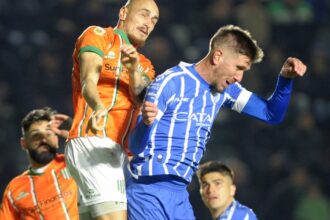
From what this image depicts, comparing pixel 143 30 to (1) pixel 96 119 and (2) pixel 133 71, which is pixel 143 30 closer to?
(2) pixel 133 71

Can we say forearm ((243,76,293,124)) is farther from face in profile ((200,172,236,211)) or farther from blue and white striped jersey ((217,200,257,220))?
face in profile ((200,172,236,211))

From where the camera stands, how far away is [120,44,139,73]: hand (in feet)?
16.2

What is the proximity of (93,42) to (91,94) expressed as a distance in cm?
45

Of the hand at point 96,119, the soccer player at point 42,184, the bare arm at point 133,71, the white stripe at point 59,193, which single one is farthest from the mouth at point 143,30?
the white stripe at point 59,193

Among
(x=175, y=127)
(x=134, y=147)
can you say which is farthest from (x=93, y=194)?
(x=175, y=127)

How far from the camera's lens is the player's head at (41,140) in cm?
638

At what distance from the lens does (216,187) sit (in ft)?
20.4

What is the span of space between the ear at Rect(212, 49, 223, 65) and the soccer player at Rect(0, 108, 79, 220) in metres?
1.52

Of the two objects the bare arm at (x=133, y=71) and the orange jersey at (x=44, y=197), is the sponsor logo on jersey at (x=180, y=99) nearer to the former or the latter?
the bare arm at (x=133, y=71)

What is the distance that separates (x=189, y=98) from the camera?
496cm

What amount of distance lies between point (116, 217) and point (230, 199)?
143cm

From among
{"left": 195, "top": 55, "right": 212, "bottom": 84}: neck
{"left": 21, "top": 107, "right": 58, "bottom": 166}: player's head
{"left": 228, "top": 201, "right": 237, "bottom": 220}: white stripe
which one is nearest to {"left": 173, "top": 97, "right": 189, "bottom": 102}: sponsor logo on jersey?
{"left": 195, "top": 55, "right": 212, "bottom": 84}: neck

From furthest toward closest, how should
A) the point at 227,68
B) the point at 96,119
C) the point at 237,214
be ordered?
1. the point at 237,214
2. the point at 227,68
3. the point at 96,119

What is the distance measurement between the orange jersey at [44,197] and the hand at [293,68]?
175cm
